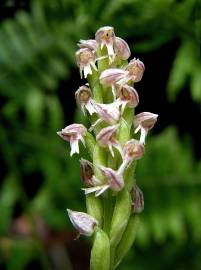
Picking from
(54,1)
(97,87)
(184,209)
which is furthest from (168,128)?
(97,87)

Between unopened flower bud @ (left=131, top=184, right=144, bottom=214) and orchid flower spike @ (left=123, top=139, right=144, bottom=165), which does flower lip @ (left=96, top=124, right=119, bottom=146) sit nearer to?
orchid flower spike @ (left=123, top=139, right=144, bottom=165)

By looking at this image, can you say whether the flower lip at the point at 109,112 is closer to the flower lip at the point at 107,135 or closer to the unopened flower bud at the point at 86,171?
the flower lip at the point at 107,135

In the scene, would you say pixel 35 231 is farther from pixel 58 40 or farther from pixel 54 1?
pixel 54 1

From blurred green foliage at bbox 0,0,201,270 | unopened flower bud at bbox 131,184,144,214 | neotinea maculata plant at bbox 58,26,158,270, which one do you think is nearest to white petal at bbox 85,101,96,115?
neotinea maculata plant at bbox 58,26,158,270

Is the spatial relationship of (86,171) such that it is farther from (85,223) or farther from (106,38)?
(106,38)

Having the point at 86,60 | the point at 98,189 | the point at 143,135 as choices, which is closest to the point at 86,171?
→ the point at 98,189

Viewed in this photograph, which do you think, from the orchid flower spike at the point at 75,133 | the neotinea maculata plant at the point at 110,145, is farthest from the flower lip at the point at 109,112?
the orchid flower spike at the point at 75,133
